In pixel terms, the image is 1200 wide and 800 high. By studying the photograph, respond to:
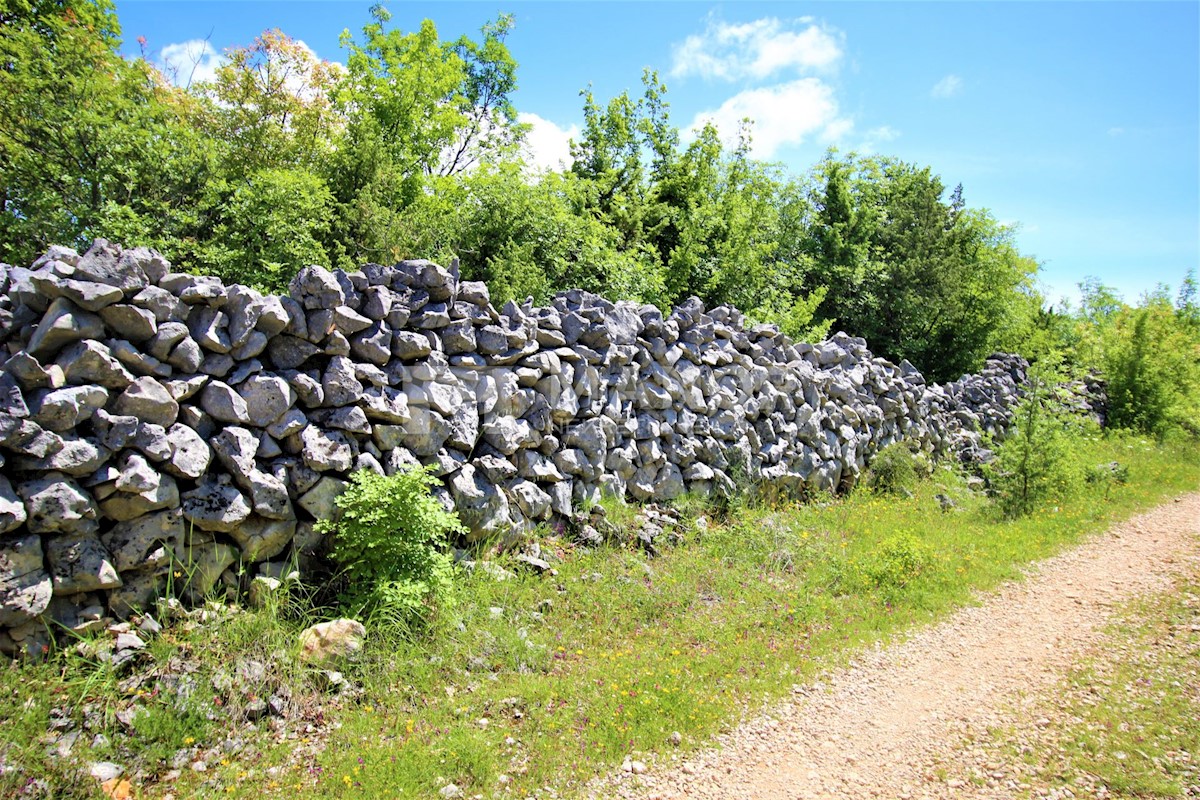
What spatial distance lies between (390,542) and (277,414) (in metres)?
1.40

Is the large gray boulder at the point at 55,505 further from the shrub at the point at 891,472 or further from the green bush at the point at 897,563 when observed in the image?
the shrub at the point at 891,472

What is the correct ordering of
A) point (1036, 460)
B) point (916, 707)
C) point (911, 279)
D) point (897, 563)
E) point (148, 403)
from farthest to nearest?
point (911, 279), point (1036, 460), point (897, 563), point (916, 707), point (148, 403)

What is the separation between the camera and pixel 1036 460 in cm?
1034

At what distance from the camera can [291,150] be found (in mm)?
14883

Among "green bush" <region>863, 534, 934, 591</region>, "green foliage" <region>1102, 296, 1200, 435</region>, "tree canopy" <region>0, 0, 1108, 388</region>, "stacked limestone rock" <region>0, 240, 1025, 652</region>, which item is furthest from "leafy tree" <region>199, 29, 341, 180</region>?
"green foliage" <region>1102, 296, 1200, 435</region>

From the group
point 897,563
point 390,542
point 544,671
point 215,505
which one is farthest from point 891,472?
point 215,505

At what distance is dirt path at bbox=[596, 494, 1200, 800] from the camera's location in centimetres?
428

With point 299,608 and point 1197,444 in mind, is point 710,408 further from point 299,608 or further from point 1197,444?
point 1197,444

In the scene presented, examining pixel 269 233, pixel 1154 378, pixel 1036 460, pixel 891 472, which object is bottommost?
pixel 891 472

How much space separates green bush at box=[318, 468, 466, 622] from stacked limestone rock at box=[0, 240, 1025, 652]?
0.32 meters

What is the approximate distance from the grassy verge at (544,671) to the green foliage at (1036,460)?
2.34 metres

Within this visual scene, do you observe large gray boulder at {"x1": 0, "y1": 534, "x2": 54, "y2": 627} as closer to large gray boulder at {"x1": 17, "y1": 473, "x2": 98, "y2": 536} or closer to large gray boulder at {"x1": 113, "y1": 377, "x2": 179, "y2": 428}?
large gray boulder at {"x1": 17, "y1": 473, "x2": 98, "y2": 536}

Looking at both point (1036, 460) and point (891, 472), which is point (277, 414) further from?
point (1036, 460)

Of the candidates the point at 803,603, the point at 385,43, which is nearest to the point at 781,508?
the point at 803,603
